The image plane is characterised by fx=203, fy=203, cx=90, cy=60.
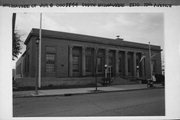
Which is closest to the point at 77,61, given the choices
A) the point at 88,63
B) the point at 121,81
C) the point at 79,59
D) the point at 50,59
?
the point at 79,59

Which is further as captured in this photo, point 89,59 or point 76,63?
point 89,59

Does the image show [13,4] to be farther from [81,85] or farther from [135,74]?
[135,74]

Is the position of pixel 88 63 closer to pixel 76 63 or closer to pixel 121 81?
pixel 76 63

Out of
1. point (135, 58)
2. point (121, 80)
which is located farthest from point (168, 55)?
point (135, 58)

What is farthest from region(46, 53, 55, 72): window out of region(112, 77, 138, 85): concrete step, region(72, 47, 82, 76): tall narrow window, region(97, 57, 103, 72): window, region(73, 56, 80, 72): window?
region(112, 77, 138, 85): concrete step

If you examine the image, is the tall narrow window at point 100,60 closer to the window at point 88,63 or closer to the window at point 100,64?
the window at point 100,64

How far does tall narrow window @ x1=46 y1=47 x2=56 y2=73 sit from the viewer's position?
15715 mm

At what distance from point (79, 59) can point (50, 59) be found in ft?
9.74

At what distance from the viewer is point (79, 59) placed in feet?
59.6

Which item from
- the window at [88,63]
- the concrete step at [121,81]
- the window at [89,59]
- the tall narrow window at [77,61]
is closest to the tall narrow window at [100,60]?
the window at [89,59]

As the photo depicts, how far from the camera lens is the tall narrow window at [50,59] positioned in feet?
51.6

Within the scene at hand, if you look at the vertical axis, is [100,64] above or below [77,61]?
below

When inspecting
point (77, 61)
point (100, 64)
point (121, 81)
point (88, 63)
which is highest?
A: point (77, 61)

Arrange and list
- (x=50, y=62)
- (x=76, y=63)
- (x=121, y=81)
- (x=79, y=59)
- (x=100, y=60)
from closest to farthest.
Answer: (x=50, y=62), (x=76, y=63), (x=100, y=60), (x=79, y=59), (x=121, y=81)
